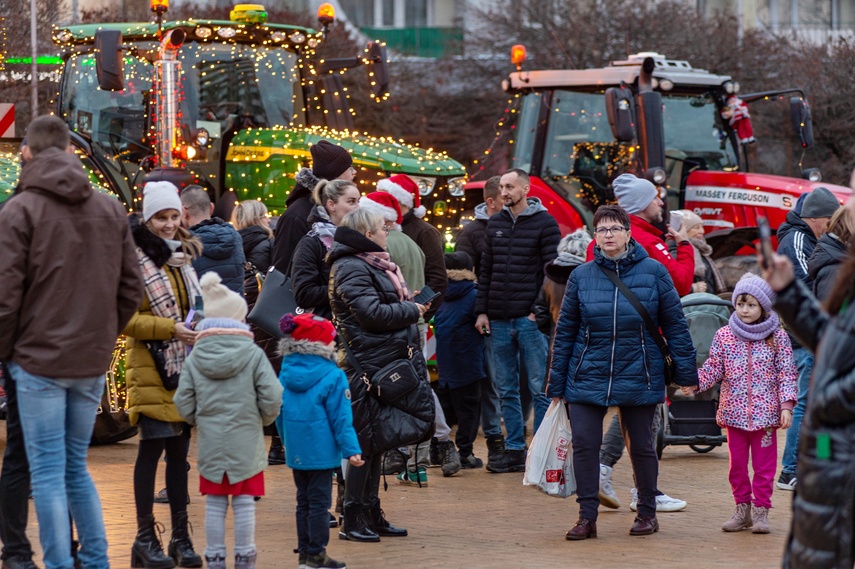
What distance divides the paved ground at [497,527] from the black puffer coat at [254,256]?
128 cm

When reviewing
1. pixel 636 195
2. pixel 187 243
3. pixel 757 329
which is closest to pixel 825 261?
pixel 757 329

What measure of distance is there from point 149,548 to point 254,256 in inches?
151

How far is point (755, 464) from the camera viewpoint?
26.8 feet

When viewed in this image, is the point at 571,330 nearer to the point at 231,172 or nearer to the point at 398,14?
the point at 231,172

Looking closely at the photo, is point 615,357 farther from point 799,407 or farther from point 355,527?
point 799,407

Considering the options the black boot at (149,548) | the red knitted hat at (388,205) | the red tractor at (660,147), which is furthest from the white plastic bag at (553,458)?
the red tractor at (660,147)

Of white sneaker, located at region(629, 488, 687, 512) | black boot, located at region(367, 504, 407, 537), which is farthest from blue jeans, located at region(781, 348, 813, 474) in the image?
black boot, located at region(367, 504, 407, 537)

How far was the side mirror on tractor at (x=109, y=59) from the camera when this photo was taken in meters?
11.5

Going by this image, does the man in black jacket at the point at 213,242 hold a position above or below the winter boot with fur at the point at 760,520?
above

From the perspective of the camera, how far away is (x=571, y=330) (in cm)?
795

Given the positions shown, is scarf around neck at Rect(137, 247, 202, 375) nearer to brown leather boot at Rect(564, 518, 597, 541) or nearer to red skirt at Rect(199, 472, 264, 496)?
red skirt at Rect(199, 472, 264, 496)

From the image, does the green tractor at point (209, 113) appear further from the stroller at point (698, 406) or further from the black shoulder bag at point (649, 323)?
the black shoulder bag at point (649, 323)

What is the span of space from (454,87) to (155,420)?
74.6 feet

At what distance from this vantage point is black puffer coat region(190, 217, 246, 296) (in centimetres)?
883
